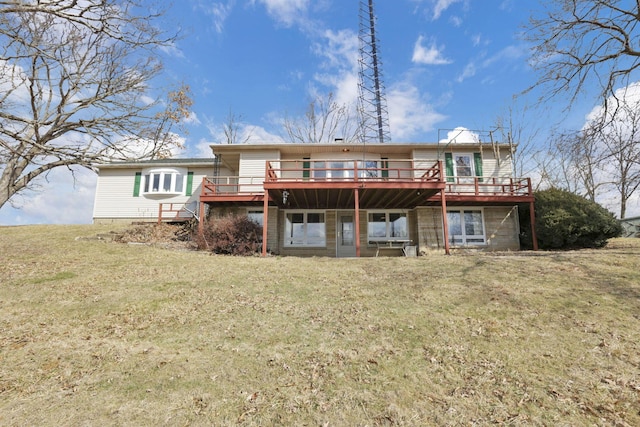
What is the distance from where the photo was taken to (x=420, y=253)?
15.7m

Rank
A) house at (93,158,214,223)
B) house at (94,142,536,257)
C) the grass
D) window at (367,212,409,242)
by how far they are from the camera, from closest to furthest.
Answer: the grass
house at (94,142,536,257)
window at (367,212,409,242)
house at (93,158,214,223)

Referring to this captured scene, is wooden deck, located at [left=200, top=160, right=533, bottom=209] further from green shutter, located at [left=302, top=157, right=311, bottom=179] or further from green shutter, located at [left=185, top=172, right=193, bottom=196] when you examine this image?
green shutter, located at [left=185, top=172, right=193, bottom=196]

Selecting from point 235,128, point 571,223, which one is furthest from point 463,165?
point 235,128

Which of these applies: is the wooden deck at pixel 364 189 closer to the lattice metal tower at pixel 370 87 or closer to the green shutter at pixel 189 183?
the green shutter at pixel 189 183

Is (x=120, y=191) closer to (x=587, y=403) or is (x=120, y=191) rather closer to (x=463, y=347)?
(x=463, y=347)

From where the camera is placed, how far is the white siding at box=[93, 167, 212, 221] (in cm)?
1947

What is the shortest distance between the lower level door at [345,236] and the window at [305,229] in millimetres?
861

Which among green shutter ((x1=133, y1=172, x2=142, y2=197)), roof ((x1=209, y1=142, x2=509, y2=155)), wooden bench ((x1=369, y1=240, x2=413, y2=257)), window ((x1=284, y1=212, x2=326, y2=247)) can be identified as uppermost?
roof ((x1=209, y1=142, x2=509, y2=155))

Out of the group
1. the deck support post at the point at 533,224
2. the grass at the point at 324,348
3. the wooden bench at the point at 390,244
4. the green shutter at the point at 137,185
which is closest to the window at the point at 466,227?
the deck support post at the point at 533,224

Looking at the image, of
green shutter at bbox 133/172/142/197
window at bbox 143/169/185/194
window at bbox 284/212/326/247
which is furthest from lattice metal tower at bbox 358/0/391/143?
green shutter at bbox 133/172/142/197

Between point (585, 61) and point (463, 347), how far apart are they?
13.0 meters

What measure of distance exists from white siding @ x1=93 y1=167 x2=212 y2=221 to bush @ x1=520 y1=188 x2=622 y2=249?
61.4 ft

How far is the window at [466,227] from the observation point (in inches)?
651

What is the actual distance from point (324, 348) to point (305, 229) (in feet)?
40.0
